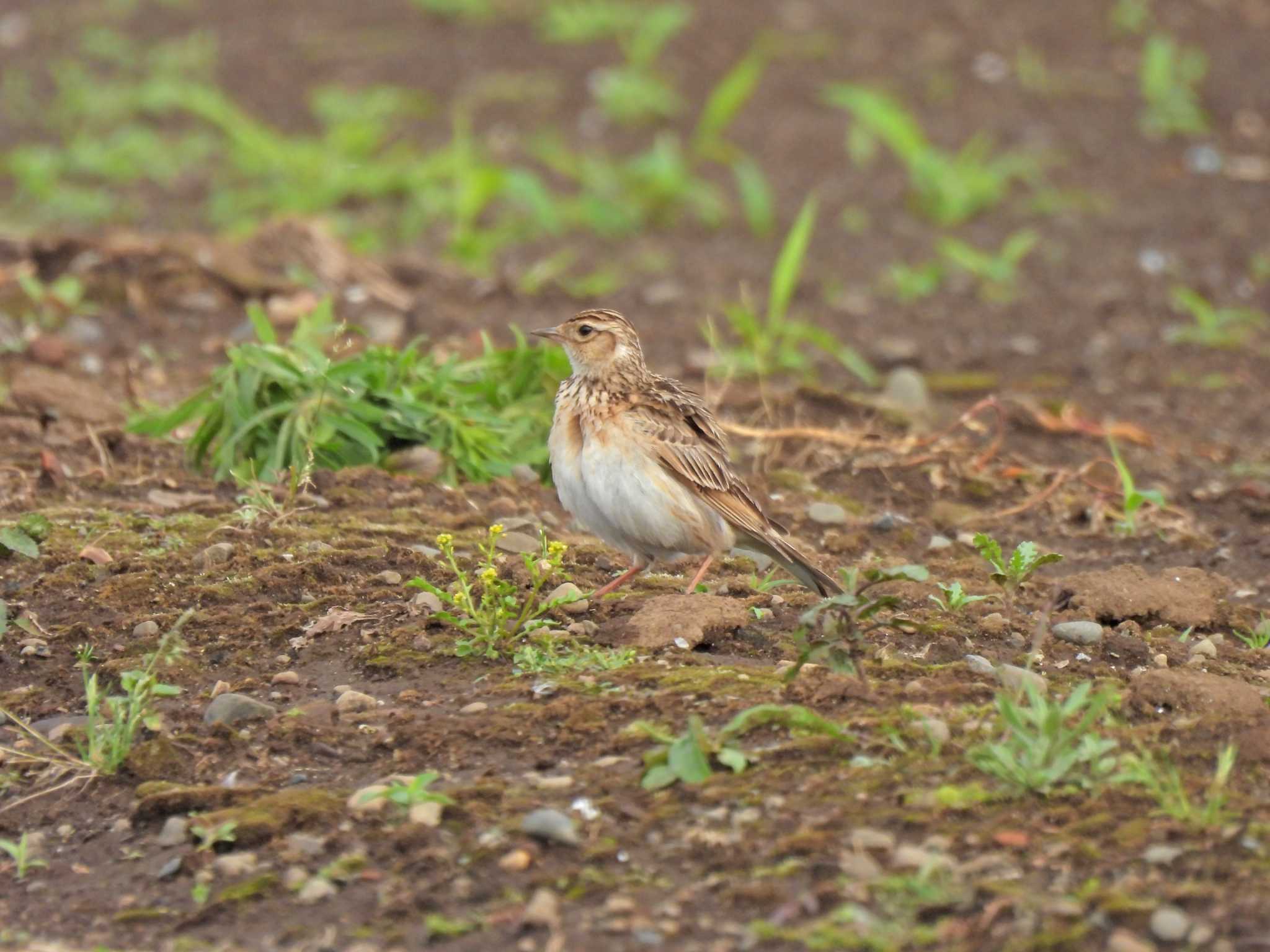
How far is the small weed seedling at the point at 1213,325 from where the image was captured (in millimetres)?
9898

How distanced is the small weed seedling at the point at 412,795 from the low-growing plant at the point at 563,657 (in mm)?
696

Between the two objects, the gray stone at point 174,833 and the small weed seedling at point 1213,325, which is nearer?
the gray stone at point 174,833

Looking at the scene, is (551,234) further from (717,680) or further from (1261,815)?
(1261,815)

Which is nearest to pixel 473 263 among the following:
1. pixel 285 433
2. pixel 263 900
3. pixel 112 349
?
pixel 112 349

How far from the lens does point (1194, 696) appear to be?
4793mm

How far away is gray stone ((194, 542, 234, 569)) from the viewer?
19.0 ft

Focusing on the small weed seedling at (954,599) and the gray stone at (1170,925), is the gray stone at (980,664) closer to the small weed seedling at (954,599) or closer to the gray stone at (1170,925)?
the small weed seedling at (954,599)

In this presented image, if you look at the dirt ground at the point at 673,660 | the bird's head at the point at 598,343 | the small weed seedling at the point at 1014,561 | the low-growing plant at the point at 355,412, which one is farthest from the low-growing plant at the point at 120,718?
the small weed seedling at the point at 1014,561

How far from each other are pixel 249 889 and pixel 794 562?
88.0 inches

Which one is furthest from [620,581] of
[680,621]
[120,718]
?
[120,718]

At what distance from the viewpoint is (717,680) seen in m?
4.84

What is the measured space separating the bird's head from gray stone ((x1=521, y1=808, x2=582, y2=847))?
220 centimetres

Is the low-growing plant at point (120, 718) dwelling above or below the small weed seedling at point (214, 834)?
above

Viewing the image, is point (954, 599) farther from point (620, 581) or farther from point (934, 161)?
point (934, 161)
